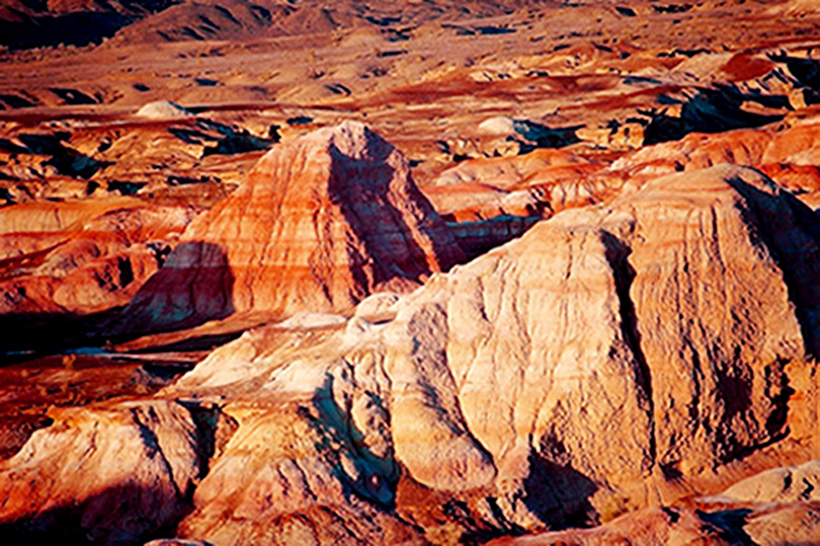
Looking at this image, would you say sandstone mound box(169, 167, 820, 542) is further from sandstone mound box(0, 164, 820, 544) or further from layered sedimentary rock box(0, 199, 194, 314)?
layered sedimentary rock box(0, 199, 194, 314)

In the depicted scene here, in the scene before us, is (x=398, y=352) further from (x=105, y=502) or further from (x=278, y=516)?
(x=105, y=502)

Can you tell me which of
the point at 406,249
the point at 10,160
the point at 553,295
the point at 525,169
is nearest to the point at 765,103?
the point at 525,169

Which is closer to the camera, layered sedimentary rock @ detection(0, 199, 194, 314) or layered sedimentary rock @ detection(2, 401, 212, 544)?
layered sedimentary rock @ detection(2, 401, 212, 544)

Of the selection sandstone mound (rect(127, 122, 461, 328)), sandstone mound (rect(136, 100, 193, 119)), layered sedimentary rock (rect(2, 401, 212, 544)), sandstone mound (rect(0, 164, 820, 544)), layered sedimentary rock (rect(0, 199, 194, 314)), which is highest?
sandstone mound (rect(0, 164, 820, 544))

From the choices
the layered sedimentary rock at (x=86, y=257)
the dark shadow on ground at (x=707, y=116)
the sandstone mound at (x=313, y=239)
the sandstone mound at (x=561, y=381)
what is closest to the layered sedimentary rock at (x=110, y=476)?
the sandstone mound at (x=561, y=381)

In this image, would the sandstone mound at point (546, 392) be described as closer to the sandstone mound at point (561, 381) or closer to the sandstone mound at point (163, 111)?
the sandstone mound at point (561, 381)

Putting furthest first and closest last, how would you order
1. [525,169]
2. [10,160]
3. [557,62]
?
[557,62]
[10,160]
[525,169]

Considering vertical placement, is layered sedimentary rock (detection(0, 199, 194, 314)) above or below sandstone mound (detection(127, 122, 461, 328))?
below

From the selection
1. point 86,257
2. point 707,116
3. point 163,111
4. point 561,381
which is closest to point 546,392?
point 561,381

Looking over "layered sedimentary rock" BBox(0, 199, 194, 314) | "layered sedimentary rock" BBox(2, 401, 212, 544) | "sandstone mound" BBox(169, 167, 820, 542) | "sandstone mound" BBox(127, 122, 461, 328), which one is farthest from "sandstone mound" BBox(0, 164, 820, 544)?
"layered sedimentary rock" BBox(0, 199, 194, 314)
